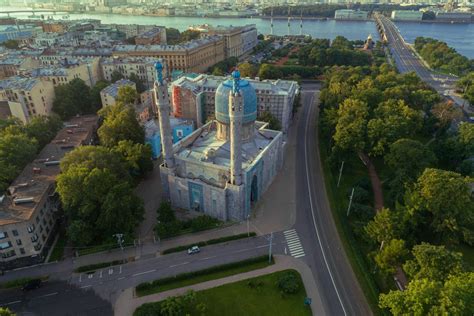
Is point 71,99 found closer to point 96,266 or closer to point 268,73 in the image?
point 96,266

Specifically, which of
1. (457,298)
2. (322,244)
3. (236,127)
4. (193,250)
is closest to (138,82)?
(236,127)

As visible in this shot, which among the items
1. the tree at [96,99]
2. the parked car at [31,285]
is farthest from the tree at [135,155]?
the tree at [96,99]

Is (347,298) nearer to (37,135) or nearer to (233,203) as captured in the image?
(233,203)

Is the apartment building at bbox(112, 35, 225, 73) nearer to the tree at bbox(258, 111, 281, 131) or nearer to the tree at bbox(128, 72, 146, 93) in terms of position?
the tree at bbox(128, 72, 146, 93)

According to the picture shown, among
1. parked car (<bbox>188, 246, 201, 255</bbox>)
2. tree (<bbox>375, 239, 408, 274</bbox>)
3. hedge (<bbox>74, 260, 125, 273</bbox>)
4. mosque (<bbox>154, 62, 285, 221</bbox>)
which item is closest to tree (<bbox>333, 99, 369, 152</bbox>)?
mosque (<bbox>154, 62, 285, 221</bbox>)

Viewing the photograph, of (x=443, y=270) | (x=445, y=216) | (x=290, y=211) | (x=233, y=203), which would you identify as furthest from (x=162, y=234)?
(x=445, y=216)
